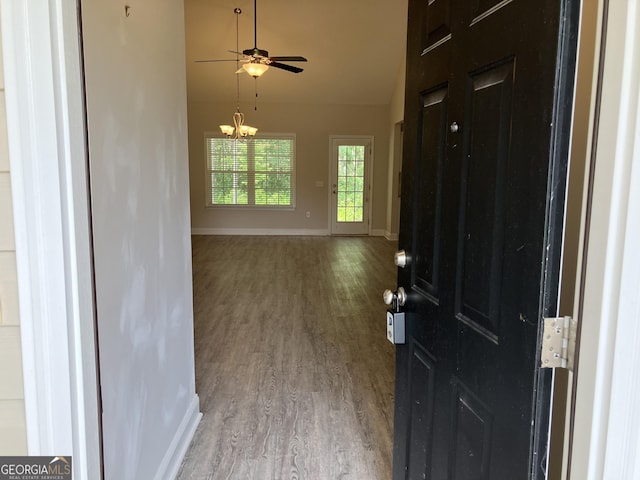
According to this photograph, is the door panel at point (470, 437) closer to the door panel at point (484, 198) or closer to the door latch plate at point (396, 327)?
the door panel at point (484, 198)

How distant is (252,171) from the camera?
10.2 metres

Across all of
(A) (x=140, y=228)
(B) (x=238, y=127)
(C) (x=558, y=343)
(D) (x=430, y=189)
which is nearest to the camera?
(C) (x=558, y=343)

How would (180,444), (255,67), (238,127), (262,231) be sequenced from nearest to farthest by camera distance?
(180,444)
(255,67)
(238,127)
(262,231)

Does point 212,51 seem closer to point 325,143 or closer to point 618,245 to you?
point 325,143

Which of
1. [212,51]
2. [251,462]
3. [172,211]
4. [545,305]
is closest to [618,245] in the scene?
[545,305]

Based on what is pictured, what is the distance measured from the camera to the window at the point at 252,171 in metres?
10.1

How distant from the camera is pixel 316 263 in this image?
23.3 ft

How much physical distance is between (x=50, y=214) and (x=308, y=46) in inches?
305

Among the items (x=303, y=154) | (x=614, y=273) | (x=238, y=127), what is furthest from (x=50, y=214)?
(x=303, y=154)

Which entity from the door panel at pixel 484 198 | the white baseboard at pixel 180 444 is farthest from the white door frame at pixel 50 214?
the white baseboard at pixel 180 444

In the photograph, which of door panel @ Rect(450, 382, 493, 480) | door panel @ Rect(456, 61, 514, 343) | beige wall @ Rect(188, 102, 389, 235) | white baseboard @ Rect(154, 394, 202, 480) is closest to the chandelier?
beige wall @ Rect(188, 102, 389, 235)
